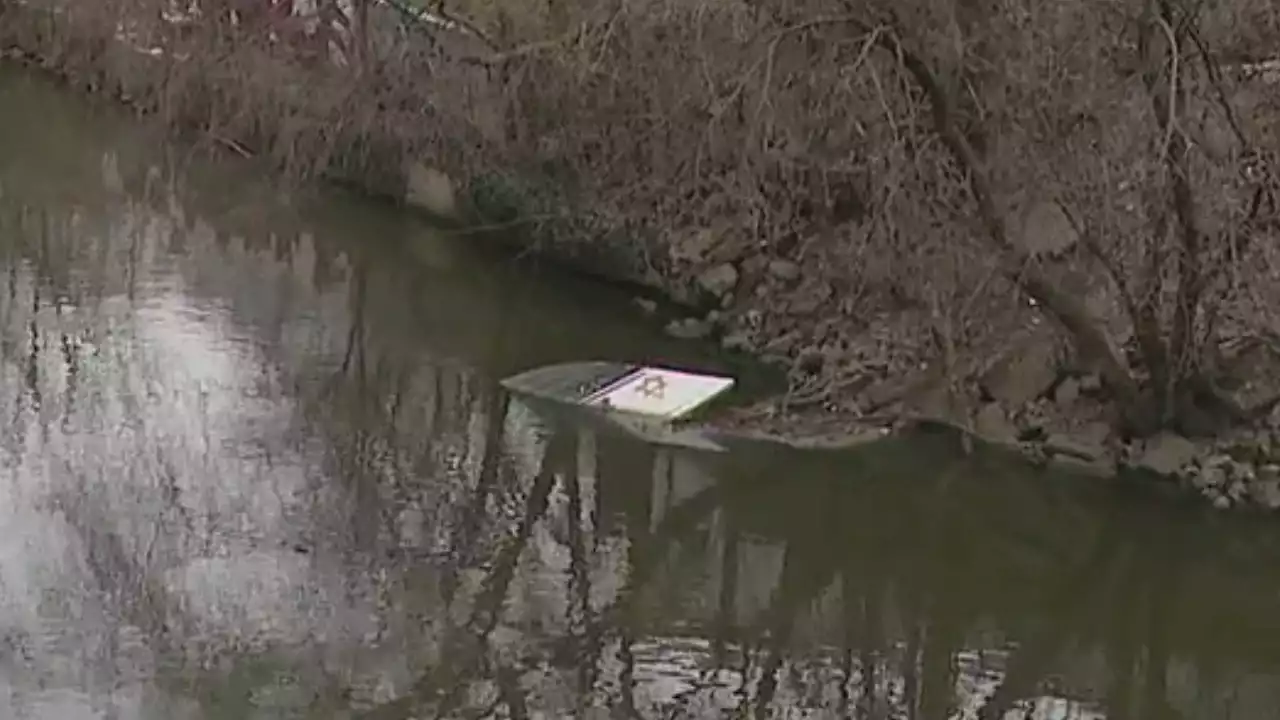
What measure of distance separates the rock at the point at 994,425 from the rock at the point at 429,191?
11.0 feet

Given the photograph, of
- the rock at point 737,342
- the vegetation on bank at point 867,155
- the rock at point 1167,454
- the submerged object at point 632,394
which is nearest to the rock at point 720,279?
the vegetation on bank at point 867,155

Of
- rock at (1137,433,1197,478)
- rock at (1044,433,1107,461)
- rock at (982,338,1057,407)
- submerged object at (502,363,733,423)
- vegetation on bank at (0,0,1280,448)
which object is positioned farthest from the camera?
submerged object at (502,363,733,423)

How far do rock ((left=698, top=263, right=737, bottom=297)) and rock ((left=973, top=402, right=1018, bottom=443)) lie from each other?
5.79 ft

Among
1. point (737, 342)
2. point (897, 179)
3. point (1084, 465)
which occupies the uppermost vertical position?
point (897, 179)

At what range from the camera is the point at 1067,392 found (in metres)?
6.99

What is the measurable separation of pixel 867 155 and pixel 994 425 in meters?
1.20

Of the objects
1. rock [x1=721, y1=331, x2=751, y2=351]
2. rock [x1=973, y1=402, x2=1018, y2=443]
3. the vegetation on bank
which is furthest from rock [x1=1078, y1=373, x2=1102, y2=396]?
rock [x1=721, y1=331, x2=751, y2=351]

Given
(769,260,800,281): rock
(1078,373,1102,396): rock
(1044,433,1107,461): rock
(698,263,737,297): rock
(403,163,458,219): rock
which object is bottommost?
(1044,433,1107,461): rock

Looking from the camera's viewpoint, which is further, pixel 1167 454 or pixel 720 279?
pixel 720 279

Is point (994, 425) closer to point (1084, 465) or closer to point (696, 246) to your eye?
point (1084, 465)

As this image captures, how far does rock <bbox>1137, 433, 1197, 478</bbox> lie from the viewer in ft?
21.8

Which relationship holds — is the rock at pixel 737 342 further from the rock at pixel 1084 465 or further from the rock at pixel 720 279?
the rock at pixel 1084 465

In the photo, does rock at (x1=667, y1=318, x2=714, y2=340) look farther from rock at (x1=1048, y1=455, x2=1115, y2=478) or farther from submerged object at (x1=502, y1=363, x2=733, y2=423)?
rock at (x1=1048, y1=455, x2=1115, y2=478)

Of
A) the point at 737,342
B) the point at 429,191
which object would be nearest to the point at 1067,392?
the point at 737,342
